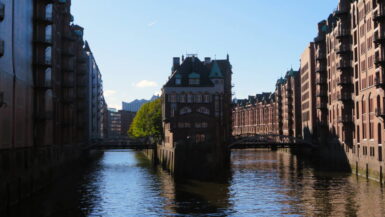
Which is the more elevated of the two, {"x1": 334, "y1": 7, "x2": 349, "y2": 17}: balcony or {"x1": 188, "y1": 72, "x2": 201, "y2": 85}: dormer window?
{"x1": 334, "y1": 7, "x2": 349, "y2": 17}: balcony

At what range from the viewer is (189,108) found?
10781 cm

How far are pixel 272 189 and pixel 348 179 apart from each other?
13534 mm

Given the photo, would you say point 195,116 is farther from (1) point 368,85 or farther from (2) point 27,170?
(2) point 27,170

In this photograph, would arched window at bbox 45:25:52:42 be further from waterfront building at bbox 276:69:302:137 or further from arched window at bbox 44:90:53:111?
waterfront building at bbox 276:69:302:137

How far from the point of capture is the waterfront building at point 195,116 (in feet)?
249

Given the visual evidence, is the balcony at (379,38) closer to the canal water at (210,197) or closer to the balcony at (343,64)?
the canal water at (210,197)

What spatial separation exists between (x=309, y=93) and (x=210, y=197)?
76615 mm

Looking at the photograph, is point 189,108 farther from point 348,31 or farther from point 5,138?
point 5,138

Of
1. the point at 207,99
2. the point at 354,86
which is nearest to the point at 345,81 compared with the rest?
the point at 354,86

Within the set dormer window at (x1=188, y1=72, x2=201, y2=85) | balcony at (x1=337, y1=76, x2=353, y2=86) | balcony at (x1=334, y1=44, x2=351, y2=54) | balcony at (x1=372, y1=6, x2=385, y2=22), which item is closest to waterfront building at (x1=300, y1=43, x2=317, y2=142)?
dormer window at (x1=188, y1=72, x2=201, y2=85)

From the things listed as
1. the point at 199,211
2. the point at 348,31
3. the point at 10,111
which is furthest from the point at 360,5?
the point at 10,111

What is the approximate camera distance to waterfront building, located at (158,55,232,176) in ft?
249

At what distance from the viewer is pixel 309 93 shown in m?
124

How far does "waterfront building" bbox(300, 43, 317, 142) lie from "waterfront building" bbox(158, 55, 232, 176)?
61.0 ft
